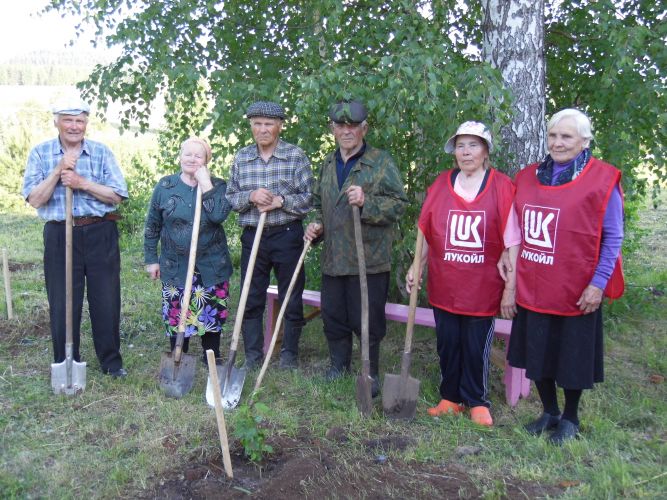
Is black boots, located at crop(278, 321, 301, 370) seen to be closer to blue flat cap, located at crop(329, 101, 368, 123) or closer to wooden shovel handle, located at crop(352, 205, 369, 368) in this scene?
wooden shovel handle, located at crop(352, 205, 369, 368)

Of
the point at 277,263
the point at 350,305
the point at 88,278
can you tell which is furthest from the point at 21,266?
the point at 350,305

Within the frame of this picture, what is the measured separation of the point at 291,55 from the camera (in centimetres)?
538

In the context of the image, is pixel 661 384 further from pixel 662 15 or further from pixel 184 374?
pixel 184 374

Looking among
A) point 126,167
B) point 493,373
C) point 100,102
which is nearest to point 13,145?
point 126,167

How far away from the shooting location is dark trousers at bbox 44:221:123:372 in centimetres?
424

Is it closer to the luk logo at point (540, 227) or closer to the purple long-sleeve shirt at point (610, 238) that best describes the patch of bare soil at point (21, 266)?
→ the luk logo at point (540, 227)

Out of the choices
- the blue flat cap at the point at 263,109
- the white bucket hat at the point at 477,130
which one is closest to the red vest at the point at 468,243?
the white bucket hat at the point at 477,130

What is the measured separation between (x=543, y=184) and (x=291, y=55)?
9.11ft

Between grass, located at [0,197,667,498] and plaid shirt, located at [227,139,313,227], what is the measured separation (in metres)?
1.14

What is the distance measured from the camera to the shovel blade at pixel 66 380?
4242 mm

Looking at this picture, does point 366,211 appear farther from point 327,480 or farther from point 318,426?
point 327,480

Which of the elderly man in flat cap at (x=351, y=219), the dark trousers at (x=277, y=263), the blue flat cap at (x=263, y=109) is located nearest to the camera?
the elderly man in flat cap at (x=351, y=219)

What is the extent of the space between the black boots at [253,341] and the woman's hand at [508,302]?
1.87m

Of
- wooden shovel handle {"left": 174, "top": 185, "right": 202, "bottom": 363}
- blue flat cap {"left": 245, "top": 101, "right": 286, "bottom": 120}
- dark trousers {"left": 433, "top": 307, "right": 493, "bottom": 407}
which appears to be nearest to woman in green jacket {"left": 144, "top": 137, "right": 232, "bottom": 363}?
wooden shovel handle {"left": 174, "top": 185, "right": 202, "bottom": 363}
